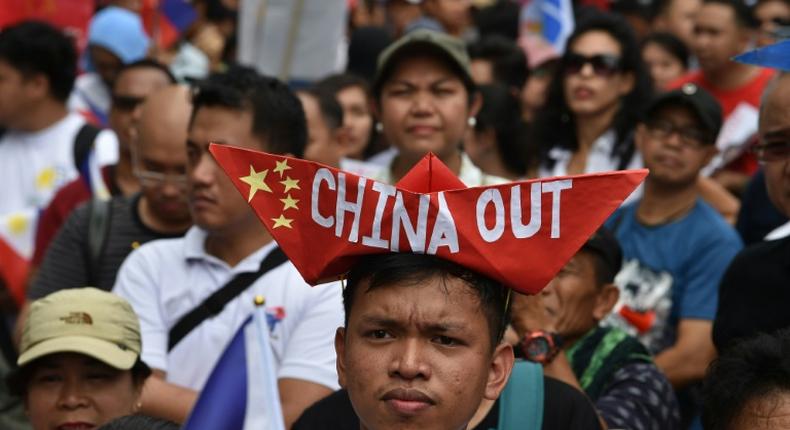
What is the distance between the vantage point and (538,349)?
16.0ft

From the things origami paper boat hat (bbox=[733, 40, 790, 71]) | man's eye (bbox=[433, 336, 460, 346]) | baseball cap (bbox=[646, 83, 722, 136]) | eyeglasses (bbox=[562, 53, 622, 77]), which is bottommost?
man's eye (bbox=[433, 336, 460, 346])

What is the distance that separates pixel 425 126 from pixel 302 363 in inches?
72.1

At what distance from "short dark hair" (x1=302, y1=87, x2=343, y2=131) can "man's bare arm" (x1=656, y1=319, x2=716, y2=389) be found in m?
2.14

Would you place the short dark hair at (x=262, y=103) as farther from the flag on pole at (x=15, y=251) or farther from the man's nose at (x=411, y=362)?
the flag on pole at (x=15, y=251)

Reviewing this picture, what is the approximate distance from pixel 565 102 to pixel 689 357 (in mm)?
2336

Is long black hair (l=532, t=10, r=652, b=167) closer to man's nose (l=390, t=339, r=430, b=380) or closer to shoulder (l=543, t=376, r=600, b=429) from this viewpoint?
shoulder (l=543, t=376, r=600, b=429)

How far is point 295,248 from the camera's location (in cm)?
359

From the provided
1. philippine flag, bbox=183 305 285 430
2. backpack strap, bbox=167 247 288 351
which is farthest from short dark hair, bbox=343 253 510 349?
backpack strap, bbox=167 247 288 351

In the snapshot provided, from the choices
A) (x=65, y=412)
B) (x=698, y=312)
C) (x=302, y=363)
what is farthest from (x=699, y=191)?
(x=65, y=412)

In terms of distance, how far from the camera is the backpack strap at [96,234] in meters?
6.15

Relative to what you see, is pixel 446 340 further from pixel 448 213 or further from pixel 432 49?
pixel 432 49

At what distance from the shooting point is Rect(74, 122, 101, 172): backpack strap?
8023mm

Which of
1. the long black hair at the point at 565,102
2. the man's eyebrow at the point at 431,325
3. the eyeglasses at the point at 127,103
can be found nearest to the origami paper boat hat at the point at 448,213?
the man's eyebrow at the point at 431,325

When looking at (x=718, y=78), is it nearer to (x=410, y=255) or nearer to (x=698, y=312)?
(x=698, y=312)
